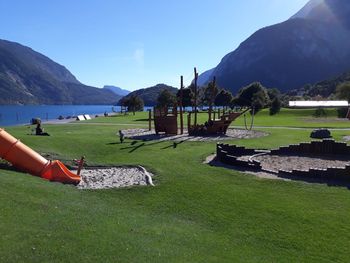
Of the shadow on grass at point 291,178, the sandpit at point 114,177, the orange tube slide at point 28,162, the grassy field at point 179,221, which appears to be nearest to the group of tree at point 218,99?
the shadow on grass at point 291,178

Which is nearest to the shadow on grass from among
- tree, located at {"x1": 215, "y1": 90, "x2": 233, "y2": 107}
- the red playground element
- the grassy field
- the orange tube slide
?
the grassy field

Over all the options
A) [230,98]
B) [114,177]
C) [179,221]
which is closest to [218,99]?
[230,98]

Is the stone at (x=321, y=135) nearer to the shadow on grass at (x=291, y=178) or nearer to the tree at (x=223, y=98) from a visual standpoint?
the shadow on grass at (x=291, y=178)

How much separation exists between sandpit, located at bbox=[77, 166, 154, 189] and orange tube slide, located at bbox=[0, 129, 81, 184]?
71 centimetres

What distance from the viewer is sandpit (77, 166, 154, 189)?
632 inches

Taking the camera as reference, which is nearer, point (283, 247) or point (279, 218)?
point (283, 247)

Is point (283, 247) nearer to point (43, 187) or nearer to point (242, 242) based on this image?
point (242, 242)

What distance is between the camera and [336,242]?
10023mm

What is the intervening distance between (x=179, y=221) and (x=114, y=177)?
6804 millimetres

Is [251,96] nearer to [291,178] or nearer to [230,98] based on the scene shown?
[230,98]

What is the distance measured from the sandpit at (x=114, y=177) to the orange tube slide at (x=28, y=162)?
2.34 feet

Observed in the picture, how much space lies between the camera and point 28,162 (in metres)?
16.8

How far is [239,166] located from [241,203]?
22.9ft

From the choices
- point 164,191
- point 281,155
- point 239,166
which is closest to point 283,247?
point 164,191
